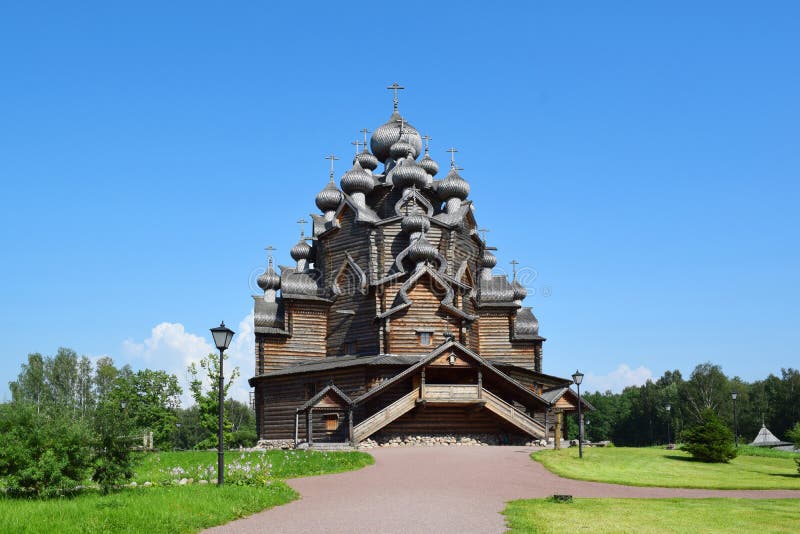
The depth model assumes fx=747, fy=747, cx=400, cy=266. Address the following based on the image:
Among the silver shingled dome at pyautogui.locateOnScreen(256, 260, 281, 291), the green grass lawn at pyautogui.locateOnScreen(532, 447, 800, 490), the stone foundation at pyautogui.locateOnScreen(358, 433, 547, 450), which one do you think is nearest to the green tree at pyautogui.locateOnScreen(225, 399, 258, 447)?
the silver shingled dome at pyautogui.locateOnScreen(256, 260, 281, 291)

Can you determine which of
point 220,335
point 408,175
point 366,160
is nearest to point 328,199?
point 366,160

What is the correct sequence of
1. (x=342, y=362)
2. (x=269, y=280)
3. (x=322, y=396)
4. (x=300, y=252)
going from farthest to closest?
(x=300, y=252) → (x=269, y=280) → (x=342, y=362) → (x=322, y=396)

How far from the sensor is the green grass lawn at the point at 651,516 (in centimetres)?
1197

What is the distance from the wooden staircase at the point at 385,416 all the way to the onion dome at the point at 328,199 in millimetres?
17160

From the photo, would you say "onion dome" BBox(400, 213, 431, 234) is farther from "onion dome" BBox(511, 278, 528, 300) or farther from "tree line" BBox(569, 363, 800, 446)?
"tree line" BBox(569, 363, 800, 446)

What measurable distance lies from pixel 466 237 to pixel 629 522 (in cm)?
3291

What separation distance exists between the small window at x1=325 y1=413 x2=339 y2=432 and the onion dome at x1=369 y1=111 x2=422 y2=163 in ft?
67.3

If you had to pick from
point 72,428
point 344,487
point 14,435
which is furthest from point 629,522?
point 14,435

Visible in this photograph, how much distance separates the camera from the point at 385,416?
32.8m

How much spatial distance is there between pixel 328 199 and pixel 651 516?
36552mm

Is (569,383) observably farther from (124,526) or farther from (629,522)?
(124,526)

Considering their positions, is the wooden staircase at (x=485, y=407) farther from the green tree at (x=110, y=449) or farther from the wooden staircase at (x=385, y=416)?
the green tree at (x=110, y=449)

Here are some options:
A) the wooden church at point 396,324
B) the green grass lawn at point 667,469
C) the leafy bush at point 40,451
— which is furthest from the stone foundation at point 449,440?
the leafy bush at point 40,451

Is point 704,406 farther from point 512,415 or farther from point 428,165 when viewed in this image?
point 512,415
